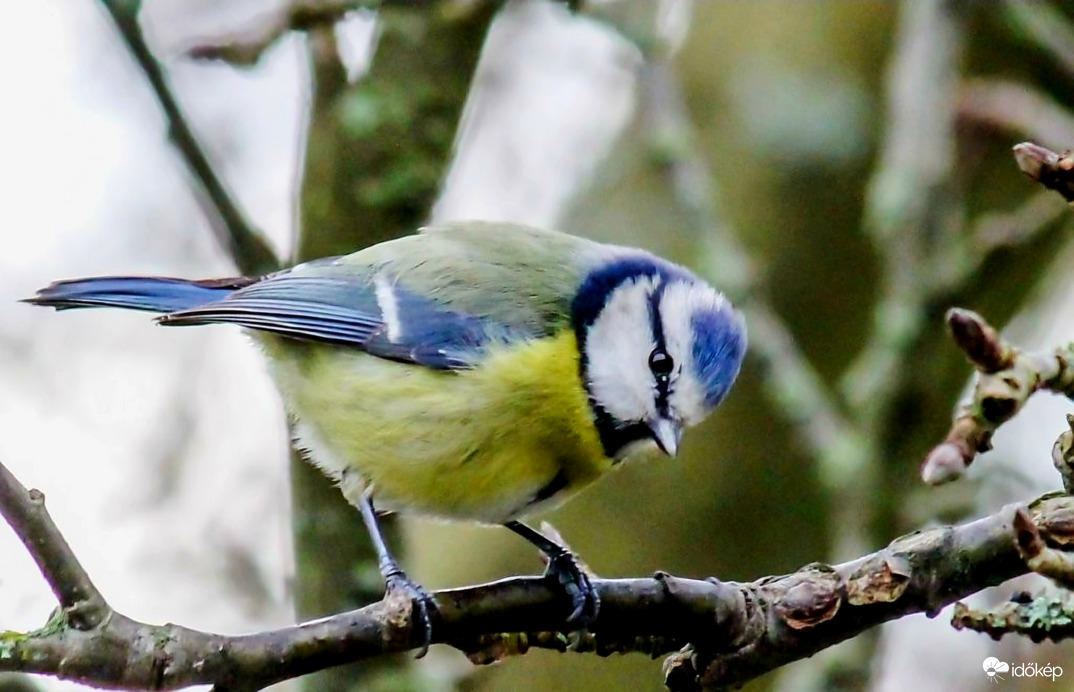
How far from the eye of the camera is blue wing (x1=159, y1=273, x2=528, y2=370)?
7.00 ft

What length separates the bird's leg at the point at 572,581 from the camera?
4.95 feet

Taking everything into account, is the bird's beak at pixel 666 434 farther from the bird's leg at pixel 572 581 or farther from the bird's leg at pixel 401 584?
the bird's leg at pixel 401 584

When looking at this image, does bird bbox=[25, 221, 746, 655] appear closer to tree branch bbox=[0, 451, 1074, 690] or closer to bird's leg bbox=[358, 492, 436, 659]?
bird's leg bbox=[358, 492, 436, 659]

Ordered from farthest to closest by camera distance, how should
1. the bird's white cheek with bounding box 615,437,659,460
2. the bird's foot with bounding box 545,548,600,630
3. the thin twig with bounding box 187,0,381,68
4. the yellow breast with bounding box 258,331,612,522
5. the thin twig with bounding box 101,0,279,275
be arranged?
the thin twig with bounding box 187,0,381,68
the thin twig with bounding box 101,0,279,275
the bird's white cheek with bounding box 615,437,659,460
the yellow breast with bounding box 258,331,612,522
the bird's foot with bounding box 545,548,600,630

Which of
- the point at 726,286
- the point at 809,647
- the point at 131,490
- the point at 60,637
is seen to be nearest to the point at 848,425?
the point at 726,286

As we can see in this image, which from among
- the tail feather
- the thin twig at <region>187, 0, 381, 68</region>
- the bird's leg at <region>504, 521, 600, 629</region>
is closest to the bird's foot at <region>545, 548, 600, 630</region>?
the bird's leg at <region>504, 521, 600, 629</region>

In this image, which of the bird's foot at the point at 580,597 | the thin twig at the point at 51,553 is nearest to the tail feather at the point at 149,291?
the bird's foot at the point at 580,597

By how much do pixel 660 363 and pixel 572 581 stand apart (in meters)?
0.59

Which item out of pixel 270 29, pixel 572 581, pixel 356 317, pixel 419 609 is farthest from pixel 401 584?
pixel 270 29

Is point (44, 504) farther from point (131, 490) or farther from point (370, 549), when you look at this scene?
point (131, 490)

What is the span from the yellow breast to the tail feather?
412 millimetres

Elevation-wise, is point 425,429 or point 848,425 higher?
point 425,429

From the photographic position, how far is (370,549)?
8.01 ft

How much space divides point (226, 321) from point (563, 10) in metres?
1.02
